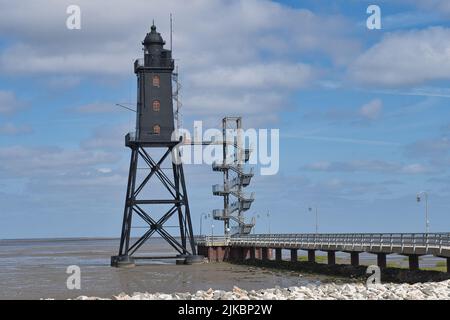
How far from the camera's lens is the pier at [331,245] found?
129 ft

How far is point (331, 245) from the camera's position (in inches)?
1981

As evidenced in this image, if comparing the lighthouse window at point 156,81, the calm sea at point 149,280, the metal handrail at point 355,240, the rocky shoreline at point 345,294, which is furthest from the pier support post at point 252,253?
the rocky shoreline at point 345,294

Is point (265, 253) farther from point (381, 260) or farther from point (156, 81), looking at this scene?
point (381, 260)

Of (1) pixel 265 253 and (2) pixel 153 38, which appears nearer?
(2) pixel 153 38

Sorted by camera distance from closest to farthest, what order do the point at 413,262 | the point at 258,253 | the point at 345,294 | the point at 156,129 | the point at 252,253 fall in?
the point at 345,294 → the point at 413,262 → the point at 156,129 → the point at 252,253 → the point at 258,253

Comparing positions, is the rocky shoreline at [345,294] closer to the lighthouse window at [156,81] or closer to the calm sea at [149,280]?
the calm sea at [149,280]

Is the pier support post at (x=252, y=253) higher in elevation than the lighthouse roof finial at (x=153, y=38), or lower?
lower

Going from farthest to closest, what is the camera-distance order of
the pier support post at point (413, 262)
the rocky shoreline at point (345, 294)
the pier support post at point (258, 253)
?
the pier support post at point (258, 253)
the pier support post at point (413, 262)
the rocky shoreline at point (345, 294)

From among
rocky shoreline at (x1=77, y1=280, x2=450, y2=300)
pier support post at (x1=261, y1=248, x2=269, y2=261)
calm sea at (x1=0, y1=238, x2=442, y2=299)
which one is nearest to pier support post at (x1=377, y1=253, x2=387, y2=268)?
calm sea at (x1=0, y1=238, x2=442, y2=299)

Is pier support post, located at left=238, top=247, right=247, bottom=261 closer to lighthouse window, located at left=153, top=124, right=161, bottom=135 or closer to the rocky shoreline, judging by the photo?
lighthouse window, located at left=153, top=124, right=161, bottom=135

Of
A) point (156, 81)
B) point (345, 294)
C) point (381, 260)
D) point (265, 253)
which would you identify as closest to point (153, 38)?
point (156, 81)

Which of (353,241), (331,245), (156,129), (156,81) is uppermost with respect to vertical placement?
(156,81)

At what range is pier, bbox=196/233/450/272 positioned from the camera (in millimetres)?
39250
